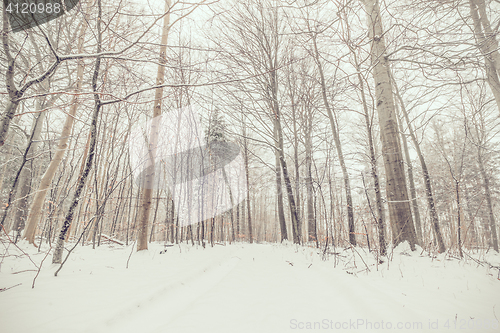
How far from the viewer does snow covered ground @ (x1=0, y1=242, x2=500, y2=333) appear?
4.09ft

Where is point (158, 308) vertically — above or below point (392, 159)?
below

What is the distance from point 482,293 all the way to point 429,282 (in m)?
0.37

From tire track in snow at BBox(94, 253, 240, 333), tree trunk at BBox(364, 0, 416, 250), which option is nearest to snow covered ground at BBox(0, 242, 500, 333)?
tire track in snow at BBox(94, 253, 240, 333)

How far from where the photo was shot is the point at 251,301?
171 centimetres

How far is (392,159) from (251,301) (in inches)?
143

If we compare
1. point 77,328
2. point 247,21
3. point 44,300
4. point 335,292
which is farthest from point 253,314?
point 247,21

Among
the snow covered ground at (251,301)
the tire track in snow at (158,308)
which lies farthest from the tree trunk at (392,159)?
the tire track in snow at (158,308)

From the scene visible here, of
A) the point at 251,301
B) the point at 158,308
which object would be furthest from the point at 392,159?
the point at 158,308

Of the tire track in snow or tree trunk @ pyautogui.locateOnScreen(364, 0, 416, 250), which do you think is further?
tree trunk @ pyautogui.locateOnScreen(364, 0, 416, 250)

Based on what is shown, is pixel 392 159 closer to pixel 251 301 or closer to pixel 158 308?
pixel 251 301

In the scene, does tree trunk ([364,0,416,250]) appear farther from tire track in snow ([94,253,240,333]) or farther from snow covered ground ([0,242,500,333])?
tire track in snow ([94,253,240,333])

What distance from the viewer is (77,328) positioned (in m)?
1.19

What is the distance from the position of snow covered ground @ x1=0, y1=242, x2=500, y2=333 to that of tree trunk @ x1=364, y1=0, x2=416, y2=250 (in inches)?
35.8

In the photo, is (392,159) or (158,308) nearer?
(158,308)
